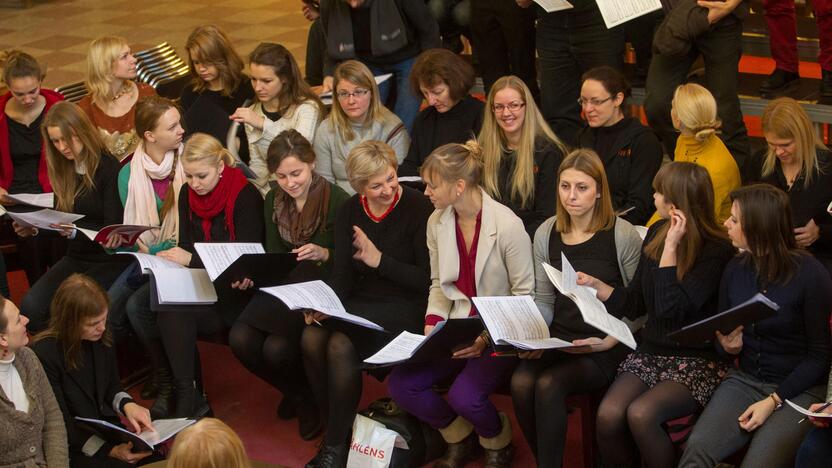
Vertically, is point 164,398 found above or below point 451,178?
below

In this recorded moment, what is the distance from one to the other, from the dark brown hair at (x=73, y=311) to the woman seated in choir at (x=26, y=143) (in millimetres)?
1555

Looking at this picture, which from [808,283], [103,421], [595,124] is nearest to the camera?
[808,283]

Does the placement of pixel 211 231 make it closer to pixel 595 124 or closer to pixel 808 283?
pixel 595 124

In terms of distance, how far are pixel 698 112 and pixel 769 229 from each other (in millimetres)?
1164

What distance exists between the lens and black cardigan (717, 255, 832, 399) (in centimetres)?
388

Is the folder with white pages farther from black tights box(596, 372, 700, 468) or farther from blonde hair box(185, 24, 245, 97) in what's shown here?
blonde hair box(185, 24, 245, 97)

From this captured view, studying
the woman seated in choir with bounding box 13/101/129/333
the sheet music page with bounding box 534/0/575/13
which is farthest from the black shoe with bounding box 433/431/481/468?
the sheet music page with bounding box 534/0/575/13

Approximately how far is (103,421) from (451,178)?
165 cm

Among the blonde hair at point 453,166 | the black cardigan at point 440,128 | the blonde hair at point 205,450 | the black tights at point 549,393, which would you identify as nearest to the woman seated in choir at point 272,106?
the black cardigan at point 440,128

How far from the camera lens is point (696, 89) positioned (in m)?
4.92

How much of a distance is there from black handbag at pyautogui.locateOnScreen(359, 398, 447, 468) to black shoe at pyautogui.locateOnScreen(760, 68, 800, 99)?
2686mm

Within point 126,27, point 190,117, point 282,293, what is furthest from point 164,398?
point 126,27

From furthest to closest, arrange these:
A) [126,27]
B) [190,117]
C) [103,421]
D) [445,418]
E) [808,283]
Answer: [126,27] < [190,117] < [445,418] < [103,421] < [808,283]

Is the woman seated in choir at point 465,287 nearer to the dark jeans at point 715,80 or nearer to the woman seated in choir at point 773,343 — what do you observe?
the woman seated in choir at point 773,343
